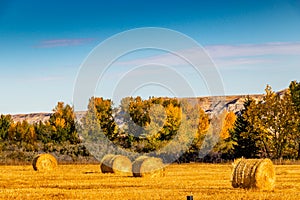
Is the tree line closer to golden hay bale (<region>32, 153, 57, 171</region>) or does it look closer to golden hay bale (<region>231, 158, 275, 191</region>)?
golden hay bale (<region>32, 153, 57, 171</region>)

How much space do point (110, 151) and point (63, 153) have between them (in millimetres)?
7062

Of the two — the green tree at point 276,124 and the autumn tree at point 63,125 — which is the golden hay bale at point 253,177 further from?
the autumn tree at point 63,125

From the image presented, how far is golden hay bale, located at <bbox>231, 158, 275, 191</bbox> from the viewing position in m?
27.1

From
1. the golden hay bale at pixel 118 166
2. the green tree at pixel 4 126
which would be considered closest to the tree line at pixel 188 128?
the green tree at pixel 4 126

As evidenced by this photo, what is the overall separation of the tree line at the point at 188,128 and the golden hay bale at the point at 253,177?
3891cm

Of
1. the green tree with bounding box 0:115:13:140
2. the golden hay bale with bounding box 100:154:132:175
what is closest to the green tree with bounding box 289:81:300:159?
the golden hay bale with bounding box 100:154:132:175

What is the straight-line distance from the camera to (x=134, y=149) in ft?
233

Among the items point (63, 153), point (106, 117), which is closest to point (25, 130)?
point (63, 153)

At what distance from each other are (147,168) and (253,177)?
9432mm

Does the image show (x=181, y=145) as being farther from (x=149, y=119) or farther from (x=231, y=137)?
(x=231, y=137)

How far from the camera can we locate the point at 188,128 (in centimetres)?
7119

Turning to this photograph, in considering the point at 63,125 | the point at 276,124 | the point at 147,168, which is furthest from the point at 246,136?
the point at 147,168

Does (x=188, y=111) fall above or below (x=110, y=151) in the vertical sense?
above

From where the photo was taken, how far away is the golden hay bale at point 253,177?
27.1 m
